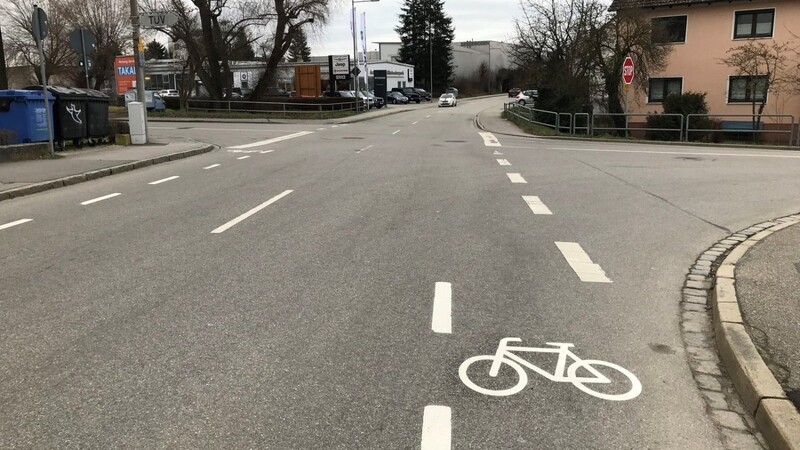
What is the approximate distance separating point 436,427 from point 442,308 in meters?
1.91

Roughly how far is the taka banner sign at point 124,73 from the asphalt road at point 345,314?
34.5 m

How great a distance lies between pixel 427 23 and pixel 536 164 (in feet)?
292

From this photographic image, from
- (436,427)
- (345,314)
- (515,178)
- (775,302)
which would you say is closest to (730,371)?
(775,302)

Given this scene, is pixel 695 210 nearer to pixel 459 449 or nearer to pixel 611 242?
pixel 611 242

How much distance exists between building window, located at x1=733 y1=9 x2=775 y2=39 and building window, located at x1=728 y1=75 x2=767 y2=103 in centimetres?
238

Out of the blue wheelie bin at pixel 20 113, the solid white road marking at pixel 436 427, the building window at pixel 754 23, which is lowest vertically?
the solid white road marking at pixel 436 427

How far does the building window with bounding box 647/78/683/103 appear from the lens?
35125mm

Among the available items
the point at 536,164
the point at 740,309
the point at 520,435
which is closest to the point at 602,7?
the point at 536,164

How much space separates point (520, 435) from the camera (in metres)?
3.45

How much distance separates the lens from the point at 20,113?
51.1 ft

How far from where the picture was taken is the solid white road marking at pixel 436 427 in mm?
3332

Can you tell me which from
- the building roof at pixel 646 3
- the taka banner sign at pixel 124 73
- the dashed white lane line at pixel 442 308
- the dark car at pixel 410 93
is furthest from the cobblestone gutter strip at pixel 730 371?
the dark car at pixel 410 93

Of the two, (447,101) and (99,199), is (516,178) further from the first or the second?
(447,101)

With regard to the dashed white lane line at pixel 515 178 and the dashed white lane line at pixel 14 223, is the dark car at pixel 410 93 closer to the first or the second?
the dashed white lane line at pixel 515 178
